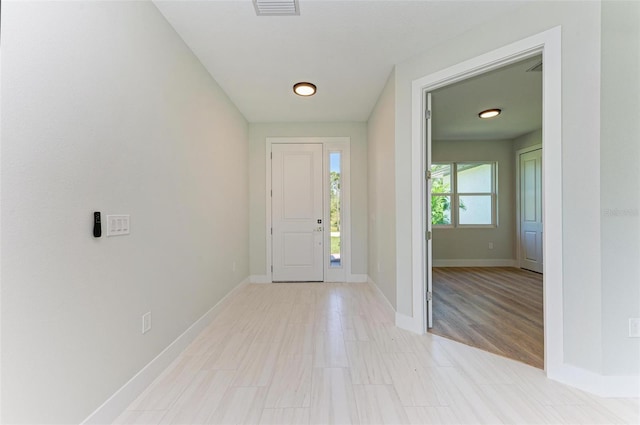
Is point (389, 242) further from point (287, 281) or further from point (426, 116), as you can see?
point (287, 281)

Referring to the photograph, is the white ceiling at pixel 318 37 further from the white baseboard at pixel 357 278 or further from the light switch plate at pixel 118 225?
the white baseboard at pixel 357 278

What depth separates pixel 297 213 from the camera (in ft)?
14.4

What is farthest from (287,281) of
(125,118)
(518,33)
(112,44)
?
(518,33)

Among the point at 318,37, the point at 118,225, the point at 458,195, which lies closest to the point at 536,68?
the point at 318,37

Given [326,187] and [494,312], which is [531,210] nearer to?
[494,312]

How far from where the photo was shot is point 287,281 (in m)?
4.39

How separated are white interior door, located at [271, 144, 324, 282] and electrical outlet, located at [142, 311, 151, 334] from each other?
2.61 meters

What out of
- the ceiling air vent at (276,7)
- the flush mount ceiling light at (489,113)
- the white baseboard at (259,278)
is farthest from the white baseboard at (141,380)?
the flush mount ceiling light at (489,113)

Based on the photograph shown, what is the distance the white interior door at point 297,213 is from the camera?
14.4ft

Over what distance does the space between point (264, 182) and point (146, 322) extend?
2848 millimetres

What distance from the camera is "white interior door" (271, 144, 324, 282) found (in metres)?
4.38

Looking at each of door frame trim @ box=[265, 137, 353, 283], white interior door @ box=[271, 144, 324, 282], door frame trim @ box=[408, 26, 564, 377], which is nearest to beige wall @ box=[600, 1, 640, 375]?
door frame trim @ box=[408, 26, 564, 377]

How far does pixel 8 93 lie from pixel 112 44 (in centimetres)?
68

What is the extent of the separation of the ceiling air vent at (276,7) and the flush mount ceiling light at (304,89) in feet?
3.57
